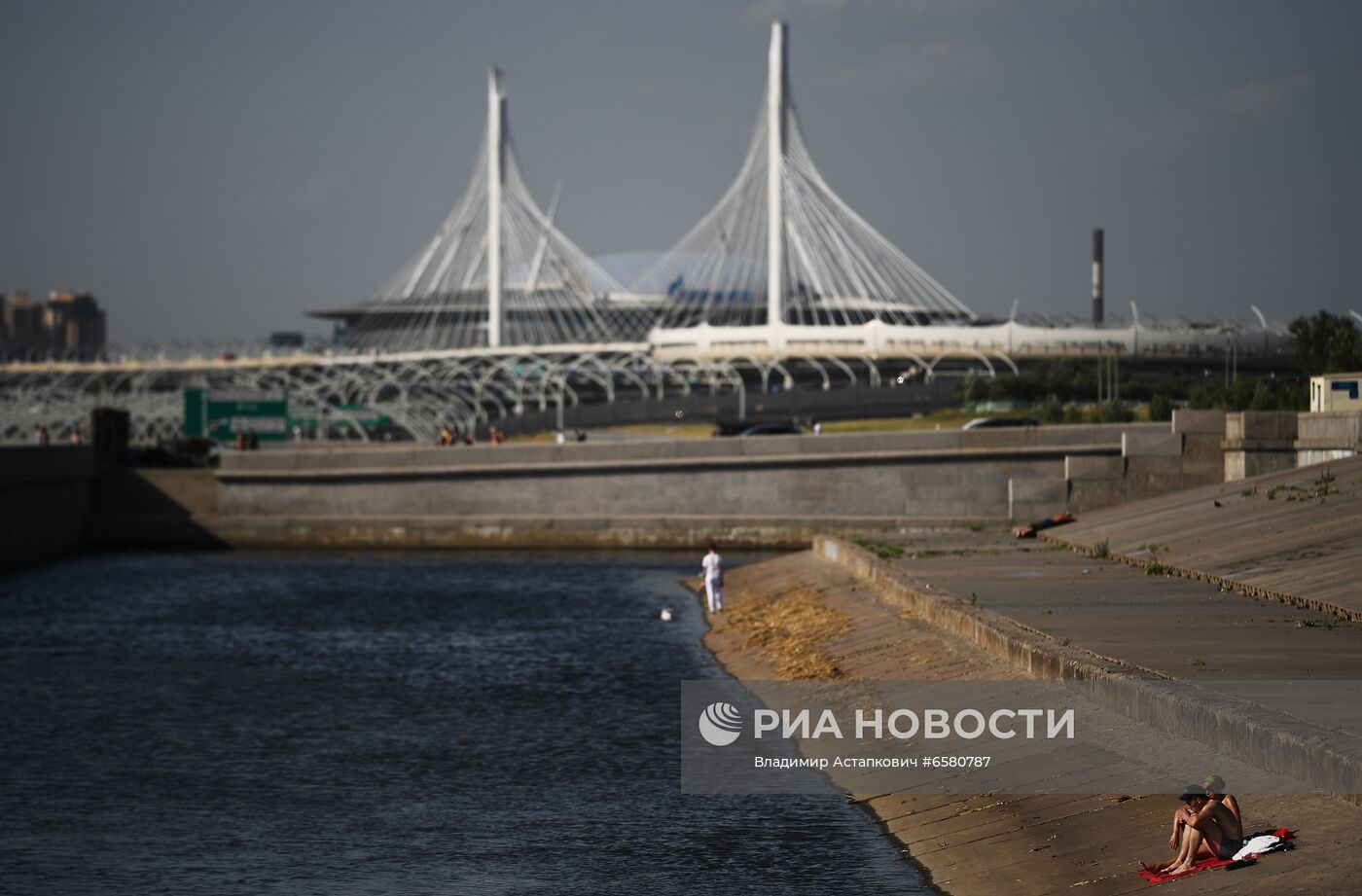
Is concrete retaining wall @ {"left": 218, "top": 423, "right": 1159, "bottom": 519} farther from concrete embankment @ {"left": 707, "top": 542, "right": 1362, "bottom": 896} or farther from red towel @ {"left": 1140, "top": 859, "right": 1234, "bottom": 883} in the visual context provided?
red towel @ {"left": 1140, "top": 859, "right": 1234, "bottom": 883}

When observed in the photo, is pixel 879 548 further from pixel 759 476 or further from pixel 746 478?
pixel 746 478

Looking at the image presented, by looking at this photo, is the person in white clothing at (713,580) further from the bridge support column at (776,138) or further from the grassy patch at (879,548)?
the bridge support column at (776,138)

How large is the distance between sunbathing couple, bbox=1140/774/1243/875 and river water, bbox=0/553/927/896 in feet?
11.1

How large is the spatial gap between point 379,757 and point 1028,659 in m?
8.40

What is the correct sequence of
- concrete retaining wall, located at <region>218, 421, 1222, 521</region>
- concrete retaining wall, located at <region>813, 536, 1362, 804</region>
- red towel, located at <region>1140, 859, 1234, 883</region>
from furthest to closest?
concrete retaining wall, located at <region>218, 421, 1222, 521</region>, concrete retaining wall, located at <region>813, 536, 1362, 804</region>, red towel, located at <region>1140, 859, 1234, 883</region>

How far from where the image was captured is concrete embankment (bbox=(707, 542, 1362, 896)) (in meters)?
12.5

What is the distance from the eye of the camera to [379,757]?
2223cm

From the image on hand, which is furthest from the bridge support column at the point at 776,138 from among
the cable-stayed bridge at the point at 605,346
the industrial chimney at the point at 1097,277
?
the industrial chimney at the point at 1097,277

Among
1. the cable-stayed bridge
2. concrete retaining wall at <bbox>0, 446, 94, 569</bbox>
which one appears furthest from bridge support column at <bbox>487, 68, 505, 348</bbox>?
concrete retaining wall at <bbox>0, 446, 94, 569</bbox>

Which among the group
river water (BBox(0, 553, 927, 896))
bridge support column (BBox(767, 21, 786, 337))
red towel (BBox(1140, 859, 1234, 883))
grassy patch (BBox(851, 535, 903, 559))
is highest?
bridge support column (BBox(767, 21, 786, 337))

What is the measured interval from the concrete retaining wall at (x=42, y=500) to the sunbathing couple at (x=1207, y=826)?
4065 centimetres

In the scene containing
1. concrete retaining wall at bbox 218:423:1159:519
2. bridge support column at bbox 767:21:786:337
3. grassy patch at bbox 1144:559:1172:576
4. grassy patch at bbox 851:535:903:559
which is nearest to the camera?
grassy patch at bbox 1144:559:1172:576

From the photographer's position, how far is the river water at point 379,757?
16.4 m

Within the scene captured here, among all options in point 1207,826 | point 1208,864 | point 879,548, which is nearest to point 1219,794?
point 1207,826
